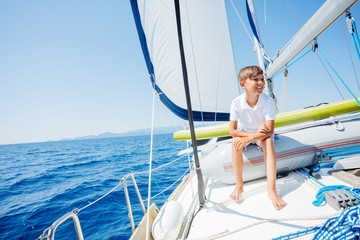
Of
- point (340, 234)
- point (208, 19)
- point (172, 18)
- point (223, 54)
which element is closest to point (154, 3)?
point (172, 18)

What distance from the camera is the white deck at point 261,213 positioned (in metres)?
1.08

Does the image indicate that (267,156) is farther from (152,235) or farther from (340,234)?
(152,235)

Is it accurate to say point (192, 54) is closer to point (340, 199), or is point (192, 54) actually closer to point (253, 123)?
point (253, 123)

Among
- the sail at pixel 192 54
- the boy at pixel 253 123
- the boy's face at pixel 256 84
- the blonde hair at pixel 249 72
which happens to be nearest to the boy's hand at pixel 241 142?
the boy at pixel 253 123

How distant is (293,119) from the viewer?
1.99 meters

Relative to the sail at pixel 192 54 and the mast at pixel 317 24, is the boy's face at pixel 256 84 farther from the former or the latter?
the sail at pixel 192 54

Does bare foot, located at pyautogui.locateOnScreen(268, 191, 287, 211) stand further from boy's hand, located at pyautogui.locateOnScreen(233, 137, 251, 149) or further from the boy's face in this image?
the boy's face

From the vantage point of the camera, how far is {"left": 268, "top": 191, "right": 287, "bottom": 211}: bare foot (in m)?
1.30

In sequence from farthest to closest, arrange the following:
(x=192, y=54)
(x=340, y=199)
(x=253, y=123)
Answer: (x=192, y=54)
(x=253, y=123)
(x=340, y=199)

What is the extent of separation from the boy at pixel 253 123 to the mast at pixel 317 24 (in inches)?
26.3

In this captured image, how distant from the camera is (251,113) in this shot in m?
1.63

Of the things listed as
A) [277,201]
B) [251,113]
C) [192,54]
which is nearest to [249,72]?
[251,113]

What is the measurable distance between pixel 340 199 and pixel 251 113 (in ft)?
2.89

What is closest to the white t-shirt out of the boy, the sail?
the boy
